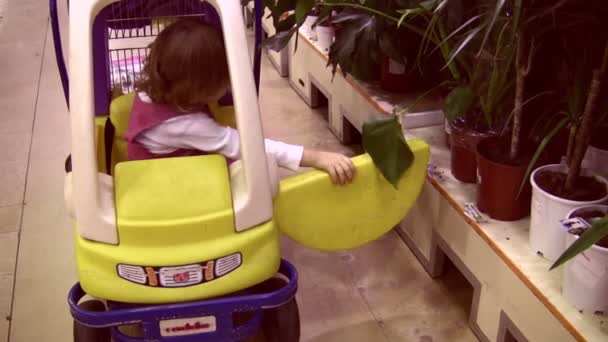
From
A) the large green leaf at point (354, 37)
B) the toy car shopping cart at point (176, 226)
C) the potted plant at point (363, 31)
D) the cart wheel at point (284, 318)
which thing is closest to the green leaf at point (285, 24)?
the potted plant at point (363, 31)

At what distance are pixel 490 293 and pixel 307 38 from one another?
1.22 metres

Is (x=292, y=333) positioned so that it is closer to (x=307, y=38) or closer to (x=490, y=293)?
(x=490, y=293)

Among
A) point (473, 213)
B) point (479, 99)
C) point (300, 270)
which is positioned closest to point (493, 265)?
point (473, 213)

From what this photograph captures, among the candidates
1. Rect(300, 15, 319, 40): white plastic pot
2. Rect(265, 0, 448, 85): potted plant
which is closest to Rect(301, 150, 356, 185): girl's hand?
Rect(265, 0, 448, 85): potted plant

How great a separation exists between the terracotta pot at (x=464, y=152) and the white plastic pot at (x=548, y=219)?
0.61 feet

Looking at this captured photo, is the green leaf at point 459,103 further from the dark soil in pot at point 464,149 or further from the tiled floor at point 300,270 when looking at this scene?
the tiled floor at point 300,270

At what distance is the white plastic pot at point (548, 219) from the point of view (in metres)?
1.16

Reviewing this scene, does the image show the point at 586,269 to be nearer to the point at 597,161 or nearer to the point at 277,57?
the point at 597,161

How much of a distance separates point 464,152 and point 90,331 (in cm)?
83

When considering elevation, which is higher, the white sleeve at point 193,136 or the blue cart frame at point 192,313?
the white sleeve at point 193,136

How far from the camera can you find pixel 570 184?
1211 millimetres

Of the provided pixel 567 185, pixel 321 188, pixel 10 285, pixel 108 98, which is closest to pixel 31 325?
pixel 10 285

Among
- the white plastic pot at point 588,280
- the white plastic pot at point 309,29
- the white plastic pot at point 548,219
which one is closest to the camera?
the white plastic pot at point 588,280

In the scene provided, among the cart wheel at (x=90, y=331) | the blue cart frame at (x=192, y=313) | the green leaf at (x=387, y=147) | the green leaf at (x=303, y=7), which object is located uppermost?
the green leaf at (x=303, y=7)
